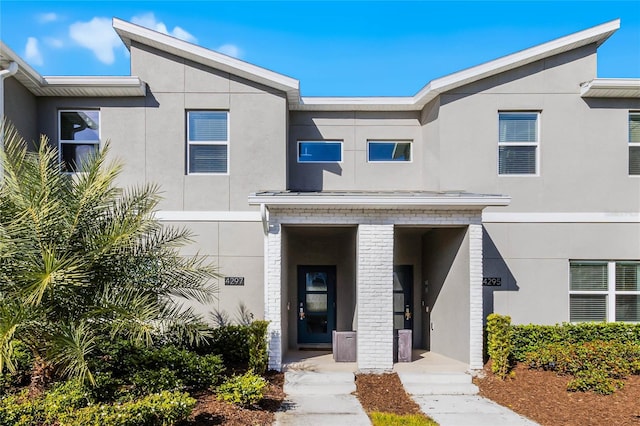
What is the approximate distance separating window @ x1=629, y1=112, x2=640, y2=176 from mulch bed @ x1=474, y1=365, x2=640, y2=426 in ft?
16.4

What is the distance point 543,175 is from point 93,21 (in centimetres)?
1149

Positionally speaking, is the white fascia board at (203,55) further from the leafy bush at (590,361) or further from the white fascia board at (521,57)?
the leafy bush at (590,361)

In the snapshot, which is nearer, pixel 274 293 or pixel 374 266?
pixel 274 293

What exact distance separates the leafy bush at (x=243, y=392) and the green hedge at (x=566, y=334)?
18.1ft

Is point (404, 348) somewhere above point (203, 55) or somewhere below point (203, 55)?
below

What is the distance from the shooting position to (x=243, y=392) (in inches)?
275

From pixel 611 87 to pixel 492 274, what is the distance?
5.21 meters

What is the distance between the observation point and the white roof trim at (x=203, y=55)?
10586 millimetres

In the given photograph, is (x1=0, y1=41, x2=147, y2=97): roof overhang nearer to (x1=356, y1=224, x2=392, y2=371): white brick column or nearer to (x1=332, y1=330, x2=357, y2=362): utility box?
(x1=356, y1=224, x2=392, y2=371): white brick column

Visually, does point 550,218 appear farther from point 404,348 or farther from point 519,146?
point 404,348

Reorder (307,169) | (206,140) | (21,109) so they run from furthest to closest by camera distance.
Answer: (307,169) < (206,140) < (21,109)

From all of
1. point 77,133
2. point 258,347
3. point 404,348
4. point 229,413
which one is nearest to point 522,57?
point 404,348

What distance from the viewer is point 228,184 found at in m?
10.8

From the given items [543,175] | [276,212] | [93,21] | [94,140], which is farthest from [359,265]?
[93,21]
